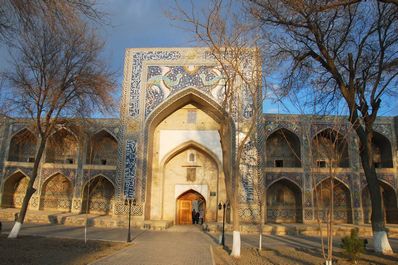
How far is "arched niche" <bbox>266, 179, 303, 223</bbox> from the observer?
18.6m

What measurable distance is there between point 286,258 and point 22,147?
714 inches

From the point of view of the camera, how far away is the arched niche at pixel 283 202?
18.6 meters

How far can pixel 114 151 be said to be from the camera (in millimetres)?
20453

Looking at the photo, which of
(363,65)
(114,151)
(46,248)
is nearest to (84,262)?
(46,248)

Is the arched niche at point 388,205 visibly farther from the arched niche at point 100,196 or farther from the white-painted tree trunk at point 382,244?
the arched niche at point 100,196

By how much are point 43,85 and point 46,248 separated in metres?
5.37

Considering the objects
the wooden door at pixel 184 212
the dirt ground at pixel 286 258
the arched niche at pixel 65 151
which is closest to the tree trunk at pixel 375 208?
the dirt ground at pixel 286 258

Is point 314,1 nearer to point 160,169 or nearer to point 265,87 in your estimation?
point 265,87

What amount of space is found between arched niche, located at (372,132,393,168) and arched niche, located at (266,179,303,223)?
17.1 feet

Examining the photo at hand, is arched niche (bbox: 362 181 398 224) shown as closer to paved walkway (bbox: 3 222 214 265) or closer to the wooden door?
the wooden door

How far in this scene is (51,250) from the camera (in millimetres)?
8609

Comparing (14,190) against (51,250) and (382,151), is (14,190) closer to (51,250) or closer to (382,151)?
(51,250)

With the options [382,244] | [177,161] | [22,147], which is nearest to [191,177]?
[177,161]

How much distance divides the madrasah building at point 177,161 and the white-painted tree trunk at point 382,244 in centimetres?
617
